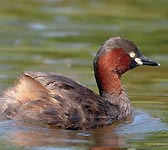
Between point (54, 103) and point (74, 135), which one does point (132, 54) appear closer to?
point (54, 103)

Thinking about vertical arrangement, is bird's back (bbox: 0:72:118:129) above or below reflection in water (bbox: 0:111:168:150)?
above

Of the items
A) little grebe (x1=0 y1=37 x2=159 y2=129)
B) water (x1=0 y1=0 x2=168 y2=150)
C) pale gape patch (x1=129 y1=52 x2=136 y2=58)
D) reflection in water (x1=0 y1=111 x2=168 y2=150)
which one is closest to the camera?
reflection in water (x1=0 y1=111 x2=168 y2=150)

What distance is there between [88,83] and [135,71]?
5.70 ft

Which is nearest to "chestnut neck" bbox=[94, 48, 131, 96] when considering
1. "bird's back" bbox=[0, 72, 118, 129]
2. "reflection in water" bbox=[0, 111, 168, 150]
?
"reflection in water" bbox=[0, 111, 168, 150]

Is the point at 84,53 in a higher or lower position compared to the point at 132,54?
higher

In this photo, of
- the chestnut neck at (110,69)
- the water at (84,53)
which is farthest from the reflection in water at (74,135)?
the chestnut neck at (110,69)

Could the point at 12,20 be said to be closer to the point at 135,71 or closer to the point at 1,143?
the point at 135,71

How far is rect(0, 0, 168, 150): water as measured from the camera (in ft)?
33.4

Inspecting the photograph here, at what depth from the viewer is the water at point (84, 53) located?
10.2 metres

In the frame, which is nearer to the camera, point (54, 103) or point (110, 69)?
point (54, 103)

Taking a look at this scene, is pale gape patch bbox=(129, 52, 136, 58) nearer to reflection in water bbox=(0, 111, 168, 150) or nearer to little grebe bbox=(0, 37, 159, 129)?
little grebe bbox=(0, 37, 159, 129)

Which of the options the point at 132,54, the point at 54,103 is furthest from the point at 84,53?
the point at 54,103

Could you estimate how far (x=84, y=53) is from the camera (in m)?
16.2

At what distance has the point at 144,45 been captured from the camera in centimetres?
1703
